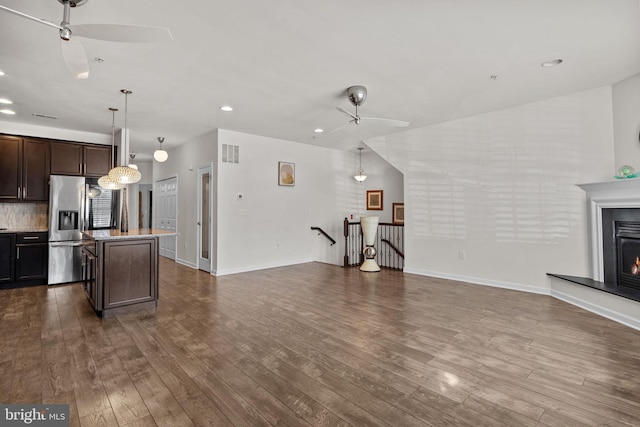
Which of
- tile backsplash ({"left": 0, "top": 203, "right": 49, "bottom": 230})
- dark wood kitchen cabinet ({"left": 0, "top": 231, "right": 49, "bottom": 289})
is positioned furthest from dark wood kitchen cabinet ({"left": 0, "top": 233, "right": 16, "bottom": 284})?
tile backsplash ({"left": 0, "top": 203, "right": 49, "bottom": 230})

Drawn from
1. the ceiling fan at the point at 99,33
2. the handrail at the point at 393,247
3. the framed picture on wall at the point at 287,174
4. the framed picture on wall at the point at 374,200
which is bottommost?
the handrail at the point at 393,247

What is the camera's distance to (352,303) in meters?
4.19

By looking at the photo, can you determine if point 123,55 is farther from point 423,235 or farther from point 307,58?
point 423,235

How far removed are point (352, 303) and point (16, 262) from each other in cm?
554

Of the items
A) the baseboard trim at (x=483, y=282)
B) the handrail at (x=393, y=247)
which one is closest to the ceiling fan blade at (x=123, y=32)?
the baseboard trim at (x=483, y=282)

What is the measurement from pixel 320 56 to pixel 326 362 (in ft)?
9.57

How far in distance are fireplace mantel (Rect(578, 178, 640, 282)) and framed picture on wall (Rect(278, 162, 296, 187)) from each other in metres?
5.11

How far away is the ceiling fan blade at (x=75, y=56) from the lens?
2157 mm

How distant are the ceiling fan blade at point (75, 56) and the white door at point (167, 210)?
5.49 metres

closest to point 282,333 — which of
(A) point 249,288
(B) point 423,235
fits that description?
(A) point 249,288

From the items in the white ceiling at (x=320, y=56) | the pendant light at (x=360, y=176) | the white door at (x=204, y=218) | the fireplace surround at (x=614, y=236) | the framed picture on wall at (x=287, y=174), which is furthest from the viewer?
the pendant light at (x=360, y=176)

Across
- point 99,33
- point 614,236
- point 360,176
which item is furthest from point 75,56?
point 360,176

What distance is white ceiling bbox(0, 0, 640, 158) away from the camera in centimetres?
247

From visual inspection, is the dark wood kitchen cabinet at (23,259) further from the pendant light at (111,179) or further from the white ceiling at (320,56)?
the white ceiling at (320,56)
